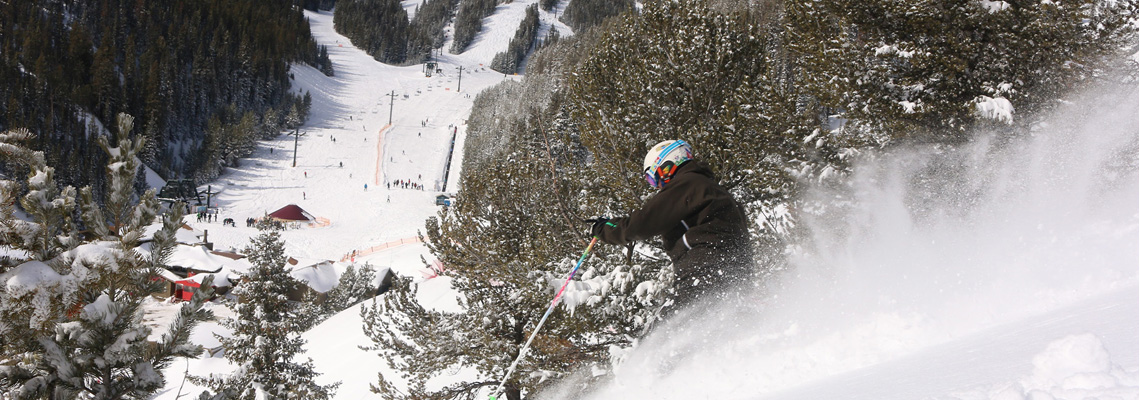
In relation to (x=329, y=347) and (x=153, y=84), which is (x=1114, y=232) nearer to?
(x=329, y=347)

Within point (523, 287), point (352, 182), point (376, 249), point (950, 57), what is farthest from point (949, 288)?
point (352, 182)

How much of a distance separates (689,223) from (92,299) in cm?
500

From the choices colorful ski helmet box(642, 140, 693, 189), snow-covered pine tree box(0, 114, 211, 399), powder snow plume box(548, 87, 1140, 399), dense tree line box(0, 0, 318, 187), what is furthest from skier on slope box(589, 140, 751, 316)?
dense tree line box(0, 0, 318, 187)

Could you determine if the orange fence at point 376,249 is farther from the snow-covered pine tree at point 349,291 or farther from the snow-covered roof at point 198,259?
the snow-covered pine tree at point 349,291

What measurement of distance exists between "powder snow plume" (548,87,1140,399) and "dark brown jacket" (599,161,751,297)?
1.02 meters

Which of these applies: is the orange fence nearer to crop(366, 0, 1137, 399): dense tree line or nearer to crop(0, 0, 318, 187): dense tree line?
crop(366, 0, 1137, 399): dense tree line

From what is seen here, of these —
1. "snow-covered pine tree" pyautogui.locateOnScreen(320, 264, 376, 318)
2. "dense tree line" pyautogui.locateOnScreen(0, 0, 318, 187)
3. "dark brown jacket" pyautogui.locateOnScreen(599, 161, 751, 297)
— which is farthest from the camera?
"dense tree line" pyautogui.locateOnScreen(0, 0, 318, 187)

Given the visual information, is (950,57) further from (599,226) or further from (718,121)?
A: (599,226)

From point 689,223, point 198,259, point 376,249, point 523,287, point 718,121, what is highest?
point 718,121

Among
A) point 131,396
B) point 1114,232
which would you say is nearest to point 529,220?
point 131,396

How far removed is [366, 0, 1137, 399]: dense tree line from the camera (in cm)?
961

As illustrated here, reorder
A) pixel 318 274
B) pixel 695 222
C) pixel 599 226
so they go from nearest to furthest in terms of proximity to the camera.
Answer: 1. pixel 695 222
2. pixel 599 226
3. pixel 318 274

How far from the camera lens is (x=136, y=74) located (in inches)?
3883

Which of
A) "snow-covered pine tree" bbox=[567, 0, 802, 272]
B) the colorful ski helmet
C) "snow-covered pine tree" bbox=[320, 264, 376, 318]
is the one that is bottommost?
"snow-covered pine tree" bbox=[320, 264, 376, 318]
